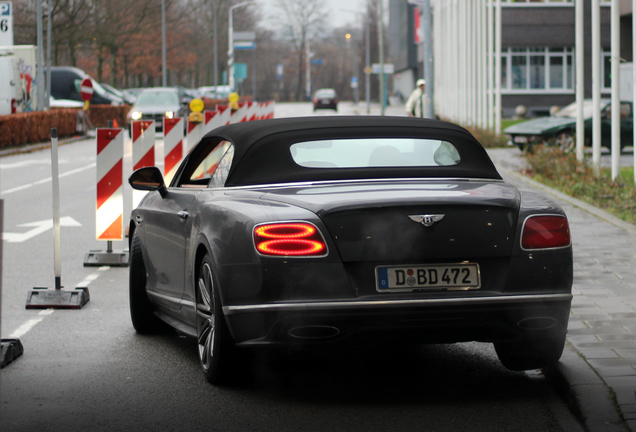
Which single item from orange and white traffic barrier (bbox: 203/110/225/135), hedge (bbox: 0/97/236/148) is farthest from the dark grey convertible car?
hedge (bbox: 0/97/236/148)

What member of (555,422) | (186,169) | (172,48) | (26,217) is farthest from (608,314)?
(172,48)

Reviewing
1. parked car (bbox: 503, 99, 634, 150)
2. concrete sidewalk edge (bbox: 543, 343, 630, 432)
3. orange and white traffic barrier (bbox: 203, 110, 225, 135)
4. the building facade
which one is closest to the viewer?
concrete sidewalk edge (bbox: 543, 343, 630, 432)

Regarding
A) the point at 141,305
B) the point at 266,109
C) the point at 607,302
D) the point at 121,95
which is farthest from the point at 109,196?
the point at 121,95

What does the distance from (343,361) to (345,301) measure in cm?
139

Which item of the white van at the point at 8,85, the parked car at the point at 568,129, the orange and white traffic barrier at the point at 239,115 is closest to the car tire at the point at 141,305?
the orange and white traffic barrier at the point at 239,115

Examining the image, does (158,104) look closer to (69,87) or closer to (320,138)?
(69,87)

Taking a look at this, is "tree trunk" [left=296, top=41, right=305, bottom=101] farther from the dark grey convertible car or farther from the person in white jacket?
the dark grey convertible car

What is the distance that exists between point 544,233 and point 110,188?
20.3 ft

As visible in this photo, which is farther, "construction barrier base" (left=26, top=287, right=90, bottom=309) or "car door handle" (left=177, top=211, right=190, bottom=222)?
"construction barrier base" (left=26, top=287, right=90, bottom=309)

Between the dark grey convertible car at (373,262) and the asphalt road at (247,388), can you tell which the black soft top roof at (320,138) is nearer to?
the dark grey convertible car at (373,262)

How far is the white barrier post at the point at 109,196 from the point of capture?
1063 cm

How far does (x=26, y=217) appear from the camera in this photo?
15.0 metres

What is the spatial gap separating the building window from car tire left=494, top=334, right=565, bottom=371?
5266 centimetres

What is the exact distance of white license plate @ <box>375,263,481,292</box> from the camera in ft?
16.9
